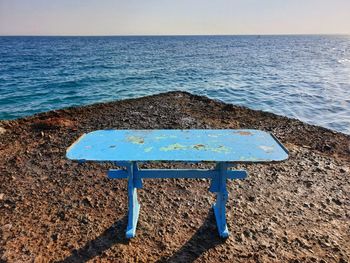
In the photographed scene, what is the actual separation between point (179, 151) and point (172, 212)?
4.64ft

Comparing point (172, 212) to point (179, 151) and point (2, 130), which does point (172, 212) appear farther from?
point (2, 130)

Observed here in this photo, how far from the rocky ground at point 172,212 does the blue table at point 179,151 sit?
298 mm

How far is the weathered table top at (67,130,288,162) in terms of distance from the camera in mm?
3078

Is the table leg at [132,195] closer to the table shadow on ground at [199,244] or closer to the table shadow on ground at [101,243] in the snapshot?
the table shadow on ground at [101,243]

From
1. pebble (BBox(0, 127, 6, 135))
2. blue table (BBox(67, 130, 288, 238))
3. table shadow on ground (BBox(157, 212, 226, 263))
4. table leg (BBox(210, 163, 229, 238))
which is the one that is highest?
blue table (BBox(67, 130, 288, 238))

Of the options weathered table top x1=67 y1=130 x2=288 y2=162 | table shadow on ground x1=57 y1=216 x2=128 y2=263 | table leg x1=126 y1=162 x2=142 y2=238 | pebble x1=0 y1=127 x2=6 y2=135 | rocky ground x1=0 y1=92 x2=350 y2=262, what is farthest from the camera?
pebble x1=0 y1=127 x2=6 y2=135

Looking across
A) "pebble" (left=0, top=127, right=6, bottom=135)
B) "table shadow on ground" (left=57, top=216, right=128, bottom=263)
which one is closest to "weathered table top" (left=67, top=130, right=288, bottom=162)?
"table shadow on ground" (left=57, top=216, right=128, bottom=263)

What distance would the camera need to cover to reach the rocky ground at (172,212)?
353 cm

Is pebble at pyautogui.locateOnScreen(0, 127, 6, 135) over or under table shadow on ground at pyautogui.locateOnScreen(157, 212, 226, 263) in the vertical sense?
under

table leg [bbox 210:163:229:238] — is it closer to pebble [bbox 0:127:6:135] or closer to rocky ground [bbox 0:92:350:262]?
rocky ground [bbox 0:92:350:262]

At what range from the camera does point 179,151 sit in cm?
325

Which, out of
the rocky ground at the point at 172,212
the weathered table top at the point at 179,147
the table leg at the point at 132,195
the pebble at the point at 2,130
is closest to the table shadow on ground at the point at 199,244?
the rocky ground at the point at 172,212

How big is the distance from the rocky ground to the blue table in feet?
0.98

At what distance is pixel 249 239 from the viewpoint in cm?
376
